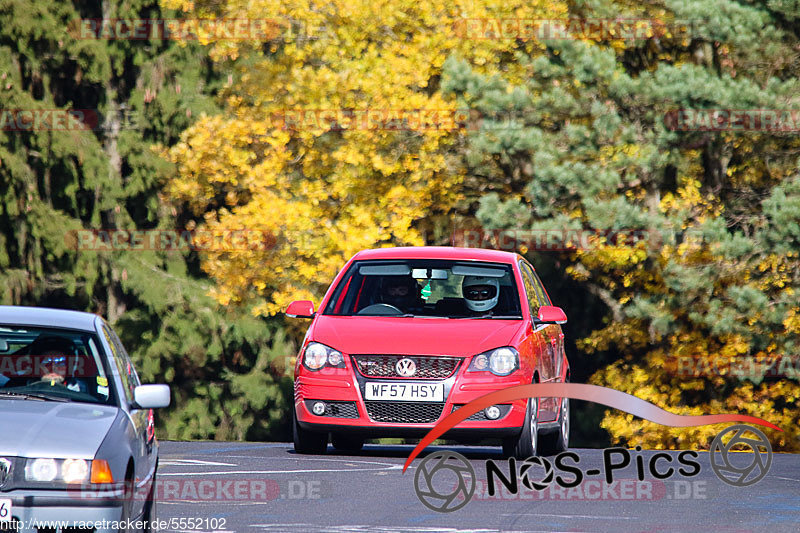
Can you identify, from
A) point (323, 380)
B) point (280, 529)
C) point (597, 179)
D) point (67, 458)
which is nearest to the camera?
point (67, 458)

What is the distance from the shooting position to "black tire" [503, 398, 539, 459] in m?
13.6

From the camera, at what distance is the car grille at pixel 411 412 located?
522 inches

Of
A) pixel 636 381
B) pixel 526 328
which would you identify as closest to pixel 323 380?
pixel 526 328

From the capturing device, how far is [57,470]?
23.9ft

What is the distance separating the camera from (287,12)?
29578 mm

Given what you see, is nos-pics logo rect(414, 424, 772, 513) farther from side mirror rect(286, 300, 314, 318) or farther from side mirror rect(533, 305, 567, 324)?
side mirror rect(286, 300, 314, 318)

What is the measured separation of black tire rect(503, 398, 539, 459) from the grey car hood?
19.5 feet

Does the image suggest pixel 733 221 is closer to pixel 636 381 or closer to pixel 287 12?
pixel 636 381

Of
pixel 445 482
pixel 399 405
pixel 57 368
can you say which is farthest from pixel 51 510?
pixel 399 405

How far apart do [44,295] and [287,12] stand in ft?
39.7
